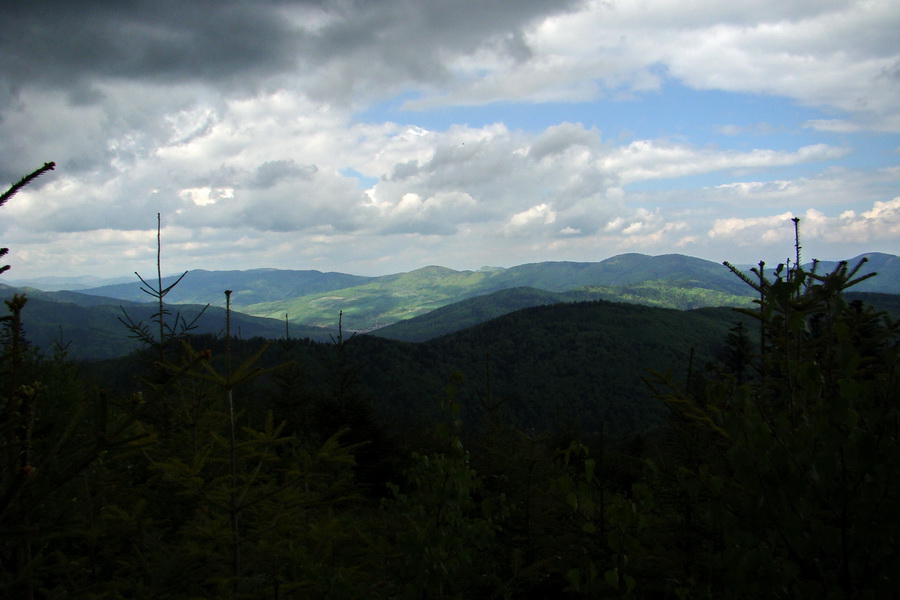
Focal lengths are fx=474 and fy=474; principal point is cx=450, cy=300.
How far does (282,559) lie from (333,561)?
0.58 m

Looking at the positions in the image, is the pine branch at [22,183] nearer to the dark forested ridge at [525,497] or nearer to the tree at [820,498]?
the dark forested ridge at [525,497]

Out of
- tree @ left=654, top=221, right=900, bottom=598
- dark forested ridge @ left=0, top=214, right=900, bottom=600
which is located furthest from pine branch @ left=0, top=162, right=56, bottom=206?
tree @ left=654, top=221, right=900, bottom=598

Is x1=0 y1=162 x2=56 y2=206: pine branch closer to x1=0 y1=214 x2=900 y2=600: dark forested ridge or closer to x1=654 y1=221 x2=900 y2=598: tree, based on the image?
x1=0 y1=214 x2=900 y2=600: dark forested ridge

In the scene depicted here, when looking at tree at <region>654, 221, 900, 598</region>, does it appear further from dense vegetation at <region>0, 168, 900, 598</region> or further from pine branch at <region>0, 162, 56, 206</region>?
pine branch at <region>0, 162, 56, 206</region>

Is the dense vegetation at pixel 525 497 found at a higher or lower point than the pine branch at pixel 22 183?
lower

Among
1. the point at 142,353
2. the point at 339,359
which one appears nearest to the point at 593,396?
the point at 339,359

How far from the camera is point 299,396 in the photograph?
26688 millimetres

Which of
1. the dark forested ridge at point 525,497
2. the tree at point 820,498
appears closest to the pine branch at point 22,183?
the dark forested ridge at point 525,497

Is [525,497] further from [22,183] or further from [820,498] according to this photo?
[22,183]

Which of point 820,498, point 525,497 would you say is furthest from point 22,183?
point 525,497

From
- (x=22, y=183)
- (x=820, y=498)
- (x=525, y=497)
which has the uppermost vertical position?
(x=22, y=183)

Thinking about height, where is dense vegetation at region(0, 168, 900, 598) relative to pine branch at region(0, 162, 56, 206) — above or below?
below

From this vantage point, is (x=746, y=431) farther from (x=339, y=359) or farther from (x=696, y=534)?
(x=339, y=359)

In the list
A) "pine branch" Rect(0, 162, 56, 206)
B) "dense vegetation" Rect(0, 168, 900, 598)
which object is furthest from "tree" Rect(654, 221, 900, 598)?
"pine branch" Rect(0, 162, 56, 206)
